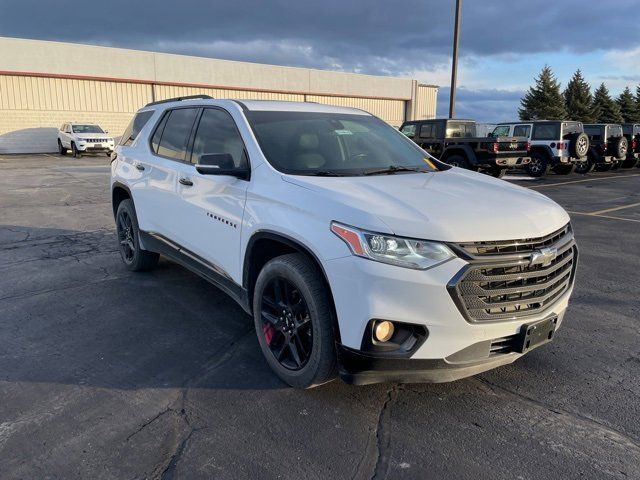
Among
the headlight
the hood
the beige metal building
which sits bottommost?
the headlight

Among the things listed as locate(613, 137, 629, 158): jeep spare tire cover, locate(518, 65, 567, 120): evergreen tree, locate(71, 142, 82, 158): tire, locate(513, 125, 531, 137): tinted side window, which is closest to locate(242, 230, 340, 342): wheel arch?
locate(513, 125, 531, 137): tinted side window

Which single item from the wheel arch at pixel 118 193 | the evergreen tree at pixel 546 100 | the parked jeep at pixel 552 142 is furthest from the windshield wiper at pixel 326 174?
the evergreen tree at pixel 546 100

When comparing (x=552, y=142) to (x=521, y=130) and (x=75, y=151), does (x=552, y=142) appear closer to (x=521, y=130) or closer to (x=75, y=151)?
(x=521, y=130)

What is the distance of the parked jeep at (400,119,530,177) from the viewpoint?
48.4 feet

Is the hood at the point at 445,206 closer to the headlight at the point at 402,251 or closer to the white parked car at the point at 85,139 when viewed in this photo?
the headlight at the point at 402,251

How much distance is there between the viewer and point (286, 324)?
11.0 feet

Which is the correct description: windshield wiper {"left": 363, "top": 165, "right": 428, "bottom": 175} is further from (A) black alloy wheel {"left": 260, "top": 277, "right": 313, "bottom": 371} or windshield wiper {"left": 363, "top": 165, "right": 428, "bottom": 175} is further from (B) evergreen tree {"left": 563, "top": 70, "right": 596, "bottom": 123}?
(B) evergreen tree {"left": 563, "top": 70, "right": 596, "bottom": 123}

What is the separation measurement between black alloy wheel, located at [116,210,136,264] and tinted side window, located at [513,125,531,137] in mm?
15859

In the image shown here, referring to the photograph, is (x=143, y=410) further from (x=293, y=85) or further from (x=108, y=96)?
(x=293, y=85)

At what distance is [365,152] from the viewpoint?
420 cm

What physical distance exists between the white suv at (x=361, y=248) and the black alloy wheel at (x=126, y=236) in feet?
4.93

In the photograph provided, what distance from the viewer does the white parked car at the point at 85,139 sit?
87.0 feet

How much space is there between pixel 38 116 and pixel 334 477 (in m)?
33.1

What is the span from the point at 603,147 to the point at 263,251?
66.6 ft
